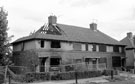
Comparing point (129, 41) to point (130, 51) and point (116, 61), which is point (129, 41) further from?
point (116, 61)

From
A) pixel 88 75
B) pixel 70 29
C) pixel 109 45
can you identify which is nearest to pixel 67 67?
pixel 88 75

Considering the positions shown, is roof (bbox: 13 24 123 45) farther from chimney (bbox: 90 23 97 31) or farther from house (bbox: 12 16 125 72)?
chimney (bbox: 90 23 97 31)

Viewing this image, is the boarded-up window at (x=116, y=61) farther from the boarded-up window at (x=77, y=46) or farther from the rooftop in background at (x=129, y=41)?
the boarded-up window at (x=77, y=46)

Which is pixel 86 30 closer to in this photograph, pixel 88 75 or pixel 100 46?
pixel 100 46

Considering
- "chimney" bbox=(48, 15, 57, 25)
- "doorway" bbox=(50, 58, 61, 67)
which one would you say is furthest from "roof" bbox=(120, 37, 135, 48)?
"doorway" bbox=(50, 58, 61, 67)

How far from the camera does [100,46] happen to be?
42.3 meters

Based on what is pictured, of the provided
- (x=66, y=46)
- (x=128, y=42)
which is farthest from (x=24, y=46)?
(x=128, y=42)

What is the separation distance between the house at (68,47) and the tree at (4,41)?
135 inches

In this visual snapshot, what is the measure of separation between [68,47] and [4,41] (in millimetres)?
10985

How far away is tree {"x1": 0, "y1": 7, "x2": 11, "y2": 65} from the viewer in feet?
104

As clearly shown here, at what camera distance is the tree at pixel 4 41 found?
31.7 metres

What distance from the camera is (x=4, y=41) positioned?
1276 inches

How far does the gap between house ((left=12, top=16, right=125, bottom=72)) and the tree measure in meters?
3.43

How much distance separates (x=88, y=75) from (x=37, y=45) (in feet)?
30.6
